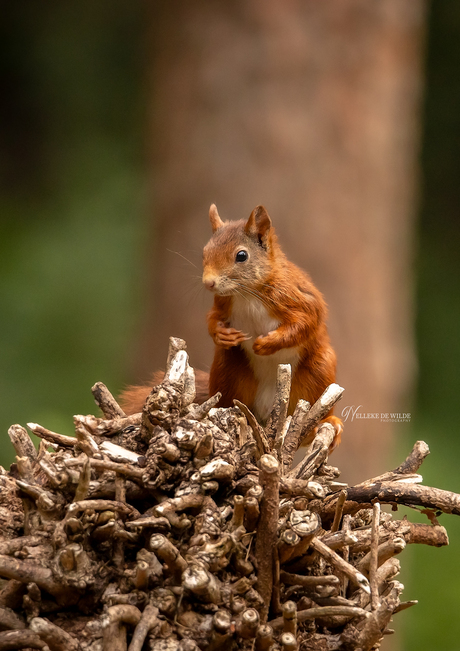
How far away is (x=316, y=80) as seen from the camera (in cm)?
224

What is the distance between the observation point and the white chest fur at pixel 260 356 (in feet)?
4.61

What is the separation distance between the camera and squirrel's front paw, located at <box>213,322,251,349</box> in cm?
134

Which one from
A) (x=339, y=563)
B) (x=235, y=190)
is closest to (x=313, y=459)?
(x=339, y=563)

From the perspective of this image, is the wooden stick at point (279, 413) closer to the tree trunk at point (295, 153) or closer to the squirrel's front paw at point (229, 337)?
the squirrel's front paw at point (229, 337)

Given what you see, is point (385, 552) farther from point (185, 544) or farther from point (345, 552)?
point (185, 544)

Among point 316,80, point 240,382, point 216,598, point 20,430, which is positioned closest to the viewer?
point 216,598

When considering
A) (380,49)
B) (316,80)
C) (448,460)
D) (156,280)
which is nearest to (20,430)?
(156,280)

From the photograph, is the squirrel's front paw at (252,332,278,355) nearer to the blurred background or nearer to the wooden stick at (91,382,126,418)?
the wooden stick at (91,382,126,418)

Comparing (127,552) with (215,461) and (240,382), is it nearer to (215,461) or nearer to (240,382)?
(215,461)

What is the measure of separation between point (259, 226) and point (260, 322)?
7.6 inches

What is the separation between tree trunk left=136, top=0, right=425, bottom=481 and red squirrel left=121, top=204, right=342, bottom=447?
0.64 metres

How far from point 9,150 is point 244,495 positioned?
214cm

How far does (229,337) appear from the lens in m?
1.34

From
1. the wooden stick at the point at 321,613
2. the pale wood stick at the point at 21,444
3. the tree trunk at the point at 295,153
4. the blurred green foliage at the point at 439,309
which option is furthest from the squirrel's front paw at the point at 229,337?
the blurred green foliage at the point at 439,309
